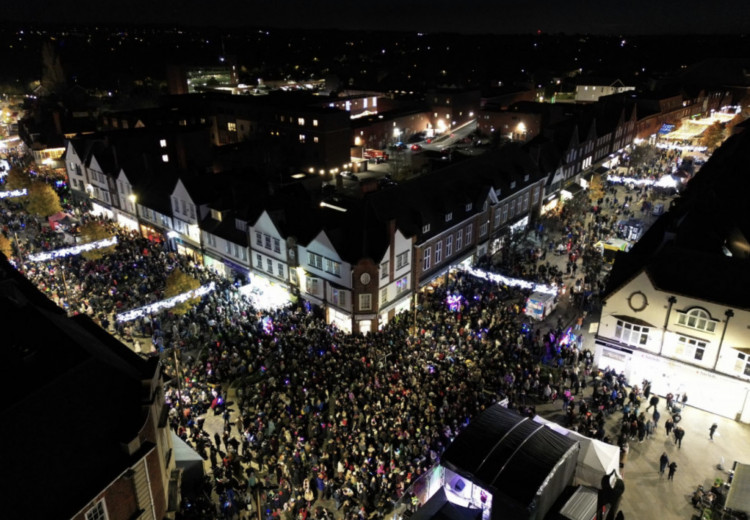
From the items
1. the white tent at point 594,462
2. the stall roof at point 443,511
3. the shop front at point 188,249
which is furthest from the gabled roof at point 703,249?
the shop front at point 188,249

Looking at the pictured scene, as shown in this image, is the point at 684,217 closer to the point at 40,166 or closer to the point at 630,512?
the point at 630,512

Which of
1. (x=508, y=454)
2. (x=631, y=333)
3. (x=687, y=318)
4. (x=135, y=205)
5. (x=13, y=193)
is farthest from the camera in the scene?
(x=13, y=193)

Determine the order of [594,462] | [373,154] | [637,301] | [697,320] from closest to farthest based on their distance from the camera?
[594,462] → [697,320] → [637,301] → [373,154]

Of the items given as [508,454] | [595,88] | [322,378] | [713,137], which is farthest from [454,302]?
[595,88]

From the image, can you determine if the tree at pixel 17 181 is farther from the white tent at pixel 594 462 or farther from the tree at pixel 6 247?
the white tent at pixel 594 462

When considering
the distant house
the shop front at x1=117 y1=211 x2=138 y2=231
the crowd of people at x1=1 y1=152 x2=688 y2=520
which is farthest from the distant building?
the distant house

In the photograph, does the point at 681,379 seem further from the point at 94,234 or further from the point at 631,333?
the point at 94,234
